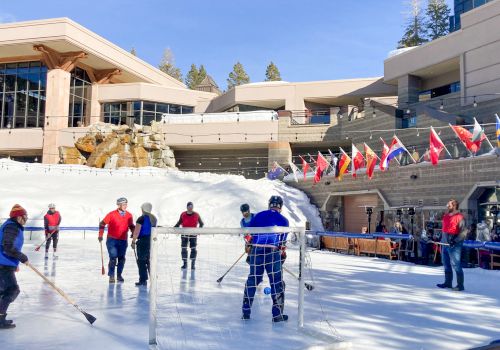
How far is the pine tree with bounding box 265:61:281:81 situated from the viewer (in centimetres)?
8019

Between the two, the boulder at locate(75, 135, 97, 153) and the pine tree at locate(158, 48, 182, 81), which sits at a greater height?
the pine tree at locate(158, 48, 182, 81)

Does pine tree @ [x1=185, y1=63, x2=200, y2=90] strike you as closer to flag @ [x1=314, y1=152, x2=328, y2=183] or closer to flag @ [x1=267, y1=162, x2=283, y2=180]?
flag @ [x1=267, y1=162, x2=283, y2=180]

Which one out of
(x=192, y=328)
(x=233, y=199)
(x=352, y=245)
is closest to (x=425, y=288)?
(x=192, y=328)

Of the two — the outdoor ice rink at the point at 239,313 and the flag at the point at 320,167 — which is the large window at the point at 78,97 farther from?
the outdoor ice rink at the point at 239,313

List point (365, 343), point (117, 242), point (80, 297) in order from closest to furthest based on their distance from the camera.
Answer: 1. point (365, 343)
2. point (80, 297)
3. point (117, 242)

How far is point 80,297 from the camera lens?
778 centimetres

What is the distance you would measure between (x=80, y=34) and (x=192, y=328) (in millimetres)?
39543

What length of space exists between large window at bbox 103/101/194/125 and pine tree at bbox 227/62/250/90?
42368 mm

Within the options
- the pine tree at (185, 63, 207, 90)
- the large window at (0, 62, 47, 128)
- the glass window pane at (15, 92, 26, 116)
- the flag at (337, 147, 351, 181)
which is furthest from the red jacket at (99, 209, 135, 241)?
the pine tree at (185, 63, 207, 90)

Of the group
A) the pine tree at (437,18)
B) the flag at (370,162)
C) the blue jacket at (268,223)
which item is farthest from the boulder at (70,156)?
the pine tree at (437,18)

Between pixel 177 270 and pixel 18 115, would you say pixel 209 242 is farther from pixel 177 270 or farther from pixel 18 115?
pixel 18 115

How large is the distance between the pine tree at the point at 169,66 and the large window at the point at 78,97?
54.2 metres

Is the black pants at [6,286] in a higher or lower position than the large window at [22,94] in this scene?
lower

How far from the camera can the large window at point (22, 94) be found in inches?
1640
